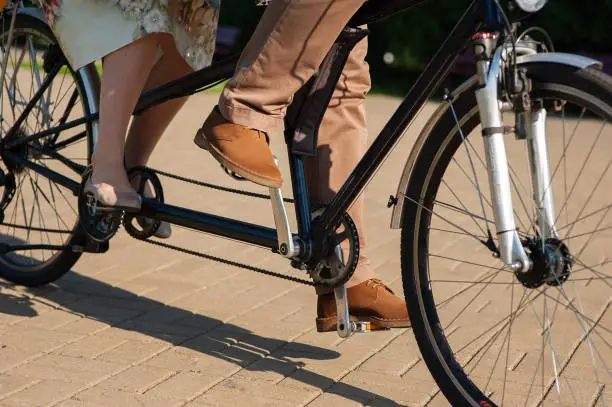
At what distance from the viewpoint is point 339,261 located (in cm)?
302

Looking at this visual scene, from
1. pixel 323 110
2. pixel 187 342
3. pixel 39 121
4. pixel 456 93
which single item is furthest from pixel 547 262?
pixel 39 121

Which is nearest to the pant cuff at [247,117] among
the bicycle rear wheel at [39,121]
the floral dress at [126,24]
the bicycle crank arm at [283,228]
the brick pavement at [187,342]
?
the bicycle crank arm at [283,228]

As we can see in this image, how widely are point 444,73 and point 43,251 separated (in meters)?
1.98

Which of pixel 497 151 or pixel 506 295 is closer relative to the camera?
pixel 497 151

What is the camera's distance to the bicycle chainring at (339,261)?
2.97m

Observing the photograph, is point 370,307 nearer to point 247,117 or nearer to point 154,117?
point 247,117

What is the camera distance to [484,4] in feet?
8.20

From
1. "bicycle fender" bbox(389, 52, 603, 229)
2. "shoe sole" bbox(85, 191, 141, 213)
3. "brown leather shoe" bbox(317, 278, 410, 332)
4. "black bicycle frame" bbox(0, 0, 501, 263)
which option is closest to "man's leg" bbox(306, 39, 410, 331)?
"brown leather shoe" bbox(317, 278, 410, 332)

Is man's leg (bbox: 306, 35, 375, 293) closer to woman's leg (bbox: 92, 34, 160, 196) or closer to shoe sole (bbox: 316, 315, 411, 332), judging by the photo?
shoe sole (bbox: 316, 315, 411, 332)

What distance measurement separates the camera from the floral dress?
10.4 feet

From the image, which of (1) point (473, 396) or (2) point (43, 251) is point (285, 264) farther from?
(1) point (473, 396)

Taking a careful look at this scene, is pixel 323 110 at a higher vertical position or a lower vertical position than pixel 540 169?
higher

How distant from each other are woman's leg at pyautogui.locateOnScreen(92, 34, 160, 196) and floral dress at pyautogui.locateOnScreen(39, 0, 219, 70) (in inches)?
1.7

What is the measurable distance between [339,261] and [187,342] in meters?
0.67
